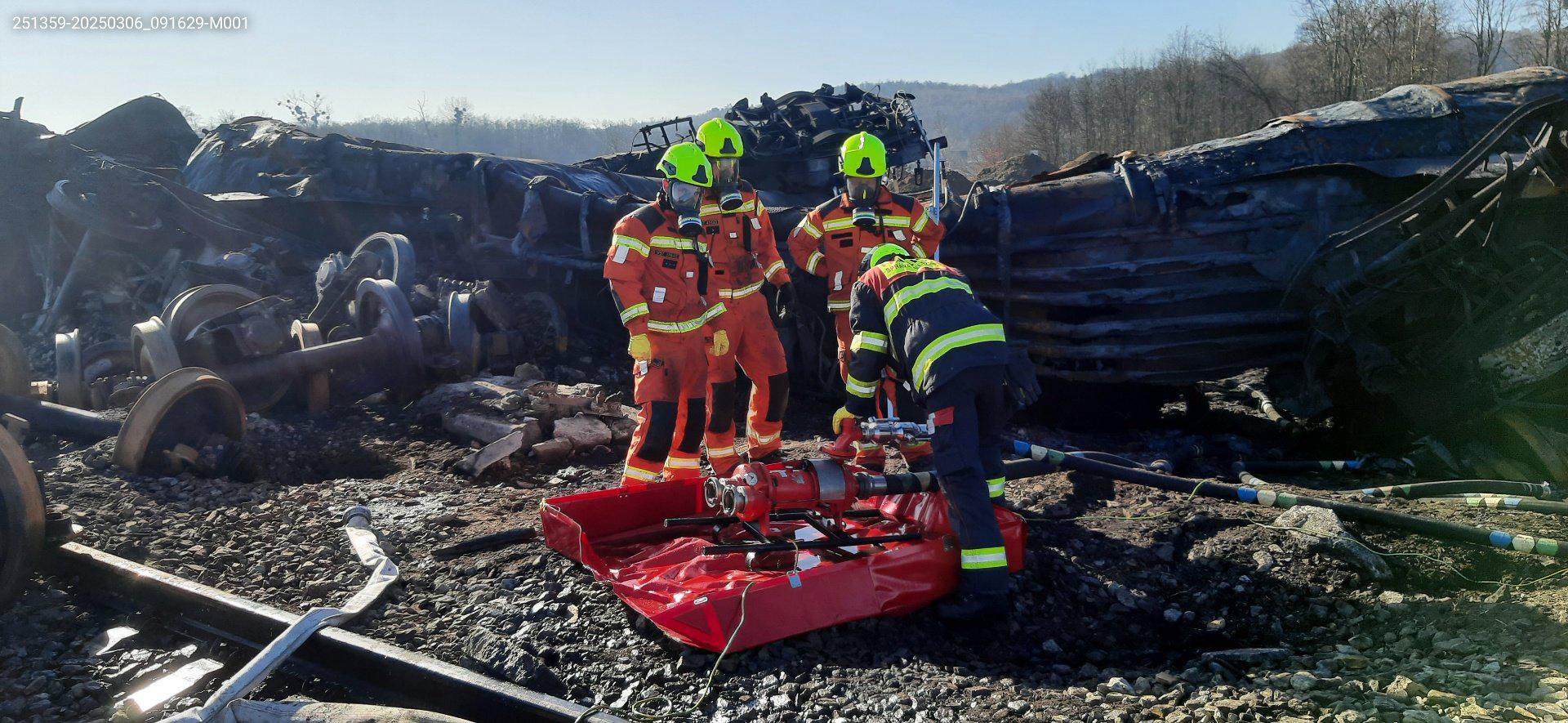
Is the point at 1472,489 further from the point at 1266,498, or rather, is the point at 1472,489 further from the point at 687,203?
the point at 687,203

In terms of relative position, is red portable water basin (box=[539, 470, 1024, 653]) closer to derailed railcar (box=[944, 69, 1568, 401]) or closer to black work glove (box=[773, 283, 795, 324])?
black work glove (box=[773, 283, 795, 324])

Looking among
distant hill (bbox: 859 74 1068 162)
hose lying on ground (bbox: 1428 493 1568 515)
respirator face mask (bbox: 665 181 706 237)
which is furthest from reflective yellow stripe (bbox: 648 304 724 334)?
distant hill (bbox: 859 74 1068 162)

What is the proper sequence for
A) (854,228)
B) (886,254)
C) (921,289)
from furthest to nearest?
(854,228), (886,254), (921,289)

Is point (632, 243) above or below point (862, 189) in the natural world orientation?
below

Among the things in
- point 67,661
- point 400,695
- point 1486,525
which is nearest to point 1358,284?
point 1486,525

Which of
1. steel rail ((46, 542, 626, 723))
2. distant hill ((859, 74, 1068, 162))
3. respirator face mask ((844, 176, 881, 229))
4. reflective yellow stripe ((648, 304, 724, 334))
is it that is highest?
distant hill ((859, 74, 1068, 162))

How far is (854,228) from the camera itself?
19.7ft

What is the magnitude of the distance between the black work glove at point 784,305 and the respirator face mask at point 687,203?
2053 millimetres

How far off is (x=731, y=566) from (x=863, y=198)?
2.65m

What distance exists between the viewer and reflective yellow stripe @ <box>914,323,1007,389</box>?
3.94m

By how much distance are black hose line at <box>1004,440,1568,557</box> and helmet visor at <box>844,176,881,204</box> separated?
5.55 ft

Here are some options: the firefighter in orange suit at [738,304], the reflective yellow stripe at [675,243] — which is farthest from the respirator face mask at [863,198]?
the reflective yellow stripe at [675,243]

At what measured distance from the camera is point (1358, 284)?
6379mm

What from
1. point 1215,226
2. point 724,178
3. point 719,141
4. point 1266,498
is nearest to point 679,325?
point 724,178
